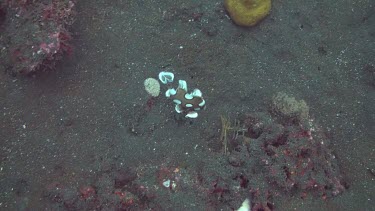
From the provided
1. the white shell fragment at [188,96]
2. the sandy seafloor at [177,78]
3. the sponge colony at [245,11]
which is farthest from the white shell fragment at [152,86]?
the sponge colony at [245,11]

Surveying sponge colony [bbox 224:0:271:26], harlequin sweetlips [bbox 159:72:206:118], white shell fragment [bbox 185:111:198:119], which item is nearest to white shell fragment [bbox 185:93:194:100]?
harlequin sweetlips [bbox 159:72:206:118]

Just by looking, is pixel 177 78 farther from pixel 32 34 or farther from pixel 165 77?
pixel 32 34

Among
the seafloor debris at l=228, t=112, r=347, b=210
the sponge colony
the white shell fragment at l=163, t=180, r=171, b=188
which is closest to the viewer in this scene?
the white shell fragment at l=163, t=180, r=171, b=188

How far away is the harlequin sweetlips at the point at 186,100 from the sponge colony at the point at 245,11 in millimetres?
1272

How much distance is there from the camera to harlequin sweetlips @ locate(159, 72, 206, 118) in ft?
15.8

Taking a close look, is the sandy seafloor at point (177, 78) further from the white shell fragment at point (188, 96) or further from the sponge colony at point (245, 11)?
the white shell fragment at point (188, 96)

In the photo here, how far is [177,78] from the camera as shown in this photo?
5066 millimetres

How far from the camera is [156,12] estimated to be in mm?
5305

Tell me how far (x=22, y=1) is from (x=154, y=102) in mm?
1994

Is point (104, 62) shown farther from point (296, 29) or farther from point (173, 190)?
point (296, 29)

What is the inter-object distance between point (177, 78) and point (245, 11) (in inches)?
54.8

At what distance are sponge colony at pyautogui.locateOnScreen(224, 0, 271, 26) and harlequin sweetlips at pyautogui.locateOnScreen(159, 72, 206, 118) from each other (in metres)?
1.27

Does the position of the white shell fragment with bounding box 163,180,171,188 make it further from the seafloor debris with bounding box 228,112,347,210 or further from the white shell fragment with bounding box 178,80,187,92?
the white shell fragment with bounding box 178,80,187,92

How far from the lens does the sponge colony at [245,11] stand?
531 cm
